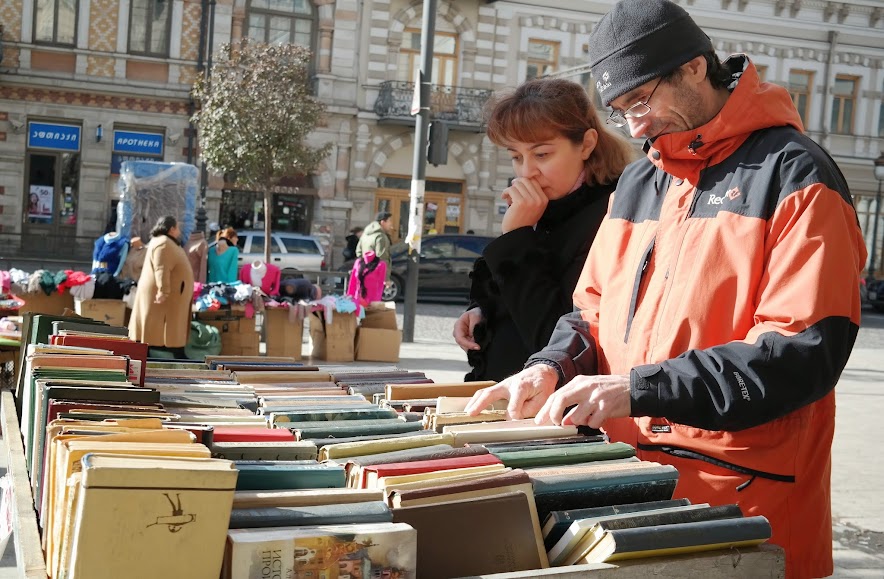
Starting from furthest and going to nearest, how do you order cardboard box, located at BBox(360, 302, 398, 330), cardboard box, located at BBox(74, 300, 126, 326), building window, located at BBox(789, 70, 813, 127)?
building window, located at BBox(789, 70, 813, 127) < cardboard box, located at BBox(360, 302, 398, 330) < cardboard box, located at BBox(74, 300, 126, 326)

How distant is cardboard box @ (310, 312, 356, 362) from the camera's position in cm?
1221

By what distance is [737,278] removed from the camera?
2.12m

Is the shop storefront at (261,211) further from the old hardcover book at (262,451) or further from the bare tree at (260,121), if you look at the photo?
the old hardcover book at (262,451)

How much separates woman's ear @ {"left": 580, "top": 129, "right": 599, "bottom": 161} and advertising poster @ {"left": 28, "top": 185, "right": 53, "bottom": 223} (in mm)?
25860

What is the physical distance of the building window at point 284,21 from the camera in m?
28.4

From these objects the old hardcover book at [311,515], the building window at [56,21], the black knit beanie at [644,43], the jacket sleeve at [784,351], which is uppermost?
the building window at [56,21]

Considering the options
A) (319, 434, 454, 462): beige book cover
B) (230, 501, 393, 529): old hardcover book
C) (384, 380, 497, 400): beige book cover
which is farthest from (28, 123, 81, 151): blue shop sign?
(230, 501, 393, 529): old hardcover book

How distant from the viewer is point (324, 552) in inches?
64.1

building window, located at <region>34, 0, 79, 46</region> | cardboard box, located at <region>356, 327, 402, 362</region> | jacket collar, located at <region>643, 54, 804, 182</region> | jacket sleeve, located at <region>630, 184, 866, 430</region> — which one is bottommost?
cardboard box, located at <region>356, 327, 402, 362</region>

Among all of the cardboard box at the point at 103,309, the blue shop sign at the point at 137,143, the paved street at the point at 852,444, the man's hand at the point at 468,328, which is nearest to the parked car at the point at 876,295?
the paved street at the point at 852,444

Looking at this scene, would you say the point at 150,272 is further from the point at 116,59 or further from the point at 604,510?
the point at 116,59

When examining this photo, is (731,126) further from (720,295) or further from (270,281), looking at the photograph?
(270,281)

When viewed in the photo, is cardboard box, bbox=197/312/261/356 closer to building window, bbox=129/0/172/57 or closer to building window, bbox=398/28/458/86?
building window, bbox=129/0/172/57

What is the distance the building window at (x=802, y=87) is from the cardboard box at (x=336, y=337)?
24.8 meters
